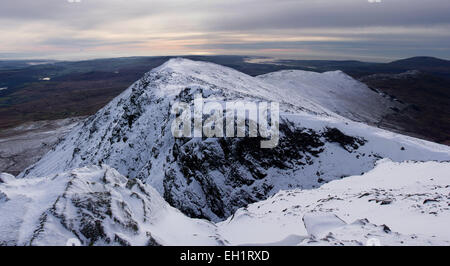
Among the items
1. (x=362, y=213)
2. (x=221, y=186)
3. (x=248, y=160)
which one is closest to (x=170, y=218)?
(x=362, y=213)

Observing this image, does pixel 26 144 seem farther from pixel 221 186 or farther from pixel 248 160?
pixel 248 160

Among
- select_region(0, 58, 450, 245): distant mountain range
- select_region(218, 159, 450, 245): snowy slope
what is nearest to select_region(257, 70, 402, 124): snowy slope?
select_region(0, 58, 450, 245): distant mountain range

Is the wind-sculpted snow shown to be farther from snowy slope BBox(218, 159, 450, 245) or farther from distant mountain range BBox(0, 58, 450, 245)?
snowy slope BBox(218, 159, 450, 245)

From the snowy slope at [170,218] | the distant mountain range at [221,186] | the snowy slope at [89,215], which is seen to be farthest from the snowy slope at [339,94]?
the snowy slope at [89,215]

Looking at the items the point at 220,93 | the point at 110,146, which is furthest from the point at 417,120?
the point at 110,146

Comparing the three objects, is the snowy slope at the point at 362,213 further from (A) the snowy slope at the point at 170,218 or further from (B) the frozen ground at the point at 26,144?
(B) the frozen ground at the point at 26,144
